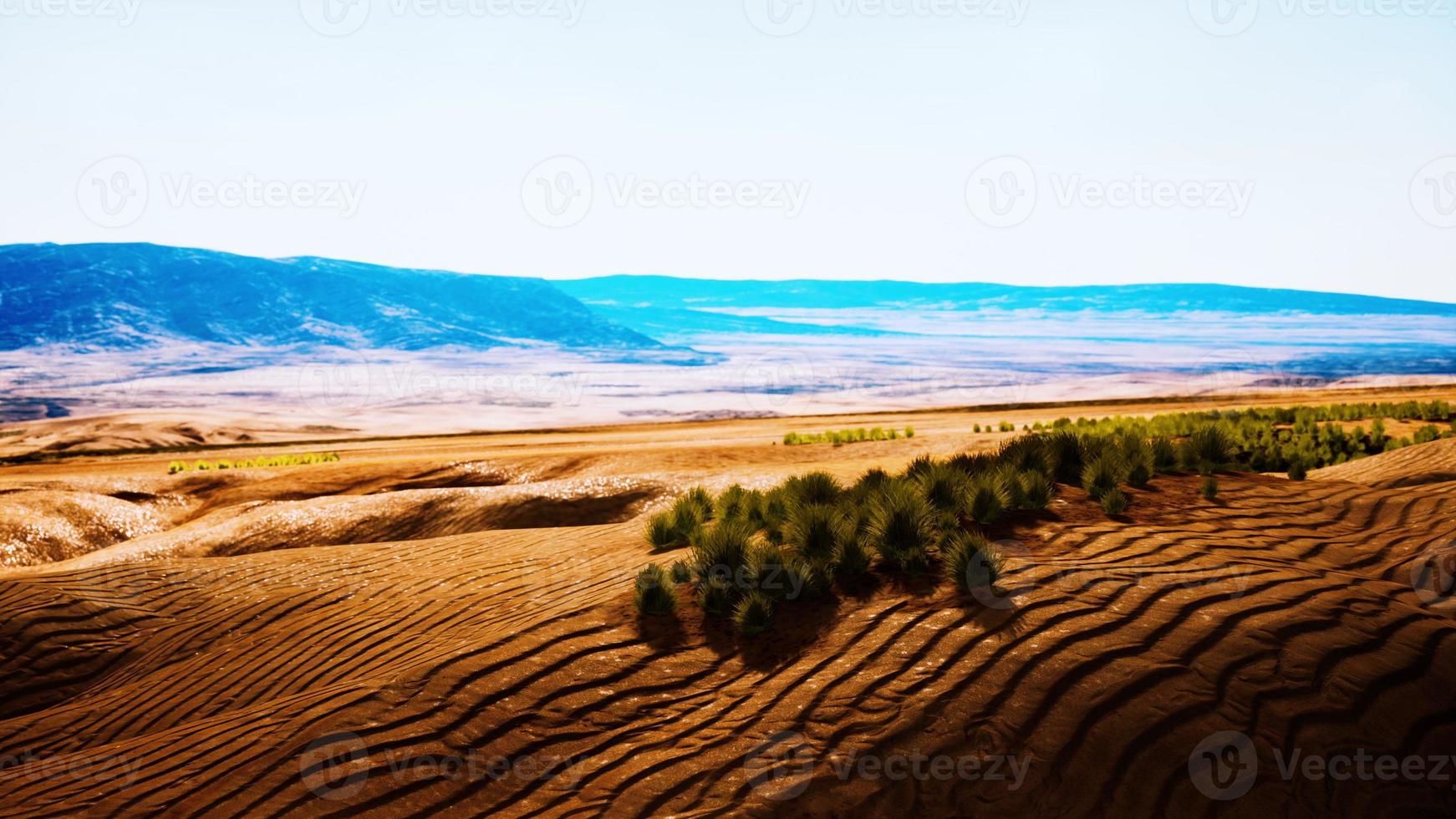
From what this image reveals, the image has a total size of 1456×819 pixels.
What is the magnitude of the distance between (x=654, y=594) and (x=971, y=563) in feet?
6.02

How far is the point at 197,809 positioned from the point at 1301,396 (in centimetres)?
3552

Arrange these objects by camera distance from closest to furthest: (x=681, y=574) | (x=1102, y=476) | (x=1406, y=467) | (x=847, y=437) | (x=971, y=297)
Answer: (x=681, y=574) < (x=1102, y=476) < (x=1406, y=467) < (x=847, y=437) < (x=971, y=297)

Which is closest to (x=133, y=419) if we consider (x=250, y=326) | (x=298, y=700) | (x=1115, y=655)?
(x=298, y=700)

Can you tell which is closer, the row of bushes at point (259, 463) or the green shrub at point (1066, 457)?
the green shrub at point (1066, 457)

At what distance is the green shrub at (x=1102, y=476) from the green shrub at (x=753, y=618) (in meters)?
3.19

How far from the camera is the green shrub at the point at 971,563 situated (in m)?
5.95
